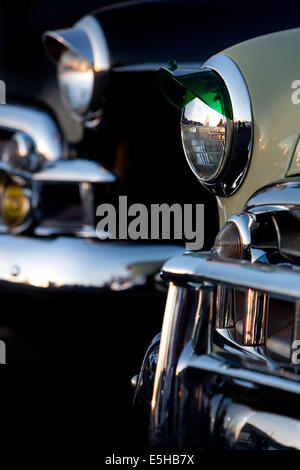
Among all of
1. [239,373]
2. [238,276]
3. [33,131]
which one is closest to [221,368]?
[239,373]

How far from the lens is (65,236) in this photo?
224 centimetres

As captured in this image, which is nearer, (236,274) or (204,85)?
(236,274)

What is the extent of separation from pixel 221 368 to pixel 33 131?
1.48 metres

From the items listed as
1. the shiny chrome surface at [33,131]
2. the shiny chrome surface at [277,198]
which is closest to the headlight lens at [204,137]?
the shiny chrome surface at [277,198]

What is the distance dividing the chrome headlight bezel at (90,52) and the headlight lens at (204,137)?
0.75 m

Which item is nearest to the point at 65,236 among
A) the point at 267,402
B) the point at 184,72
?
the point at 184,72

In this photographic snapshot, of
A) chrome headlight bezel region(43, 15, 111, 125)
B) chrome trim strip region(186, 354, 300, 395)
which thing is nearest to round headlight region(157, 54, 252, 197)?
chrome trim strip region(186, 354, 300, 395)

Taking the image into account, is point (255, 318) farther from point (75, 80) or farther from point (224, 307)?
point (75, 80)

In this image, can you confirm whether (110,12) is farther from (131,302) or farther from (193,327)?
(193,327)

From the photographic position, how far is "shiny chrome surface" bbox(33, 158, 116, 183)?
7.29 feet

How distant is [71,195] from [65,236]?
168 millimetres

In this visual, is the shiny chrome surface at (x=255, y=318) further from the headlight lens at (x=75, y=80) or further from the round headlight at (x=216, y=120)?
the headlight lens at (x=75, y=80)

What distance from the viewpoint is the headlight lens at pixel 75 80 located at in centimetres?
217

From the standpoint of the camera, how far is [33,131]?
2.46 meters
